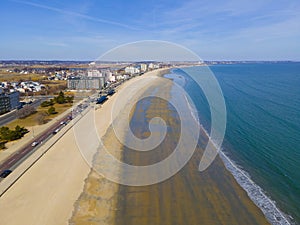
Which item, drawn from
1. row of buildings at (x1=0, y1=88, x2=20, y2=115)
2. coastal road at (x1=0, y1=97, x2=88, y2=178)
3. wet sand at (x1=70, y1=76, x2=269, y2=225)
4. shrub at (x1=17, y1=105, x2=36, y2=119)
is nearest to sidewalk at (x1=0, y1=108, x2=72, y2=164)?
coastal road at (x1=0, y1=97, x2=88, y2=178)

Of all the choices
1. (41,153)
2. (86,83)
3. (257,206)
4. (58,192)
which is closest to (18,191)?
(58,192)

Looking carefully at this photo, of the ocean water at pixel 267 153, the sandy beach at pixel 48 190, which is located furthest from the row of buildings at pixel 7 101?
the ocean water at pixel 267 153

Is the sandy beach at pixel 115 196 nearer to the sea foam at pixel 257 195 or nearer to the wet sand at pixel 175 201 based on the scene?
the wet sand at pixel 175 201

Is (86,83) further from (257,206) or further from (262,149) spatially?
(257,206)

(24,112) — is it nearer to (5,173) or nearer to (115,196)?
(5,173)

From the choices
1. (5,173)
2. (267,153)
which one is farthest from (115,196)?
(267,153)
